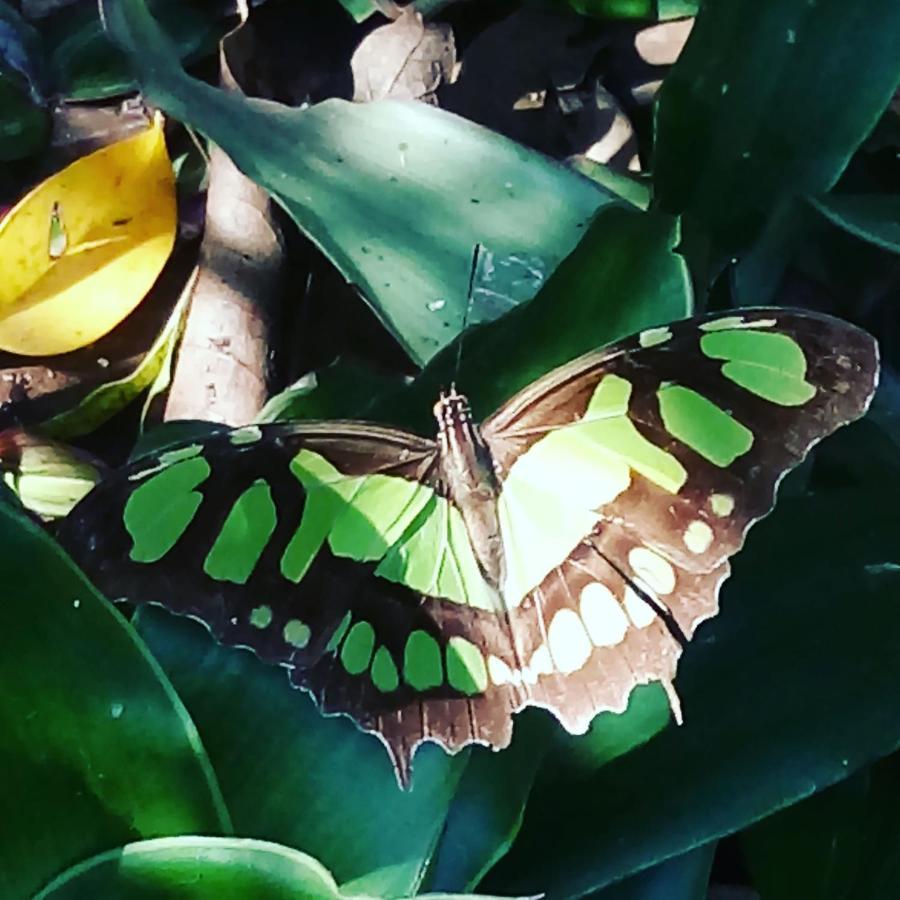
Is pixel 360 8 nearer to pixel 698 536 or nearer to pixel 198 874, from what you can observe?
pixel 698 536

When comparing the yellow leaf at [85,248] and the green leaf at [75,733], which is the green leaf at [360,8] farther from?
the green leaf at [75,733]

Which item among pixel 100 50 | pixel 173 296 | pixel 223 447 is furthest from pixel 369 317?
pixel 223 447

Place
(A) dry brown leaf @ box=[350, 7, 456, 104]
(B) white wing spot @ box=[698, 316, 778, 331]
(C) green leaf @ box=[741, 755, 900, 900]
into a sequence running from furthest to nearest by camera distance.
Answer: (A) dry brown leaf @ box=[350, 7, 456, 104]
(C) green leaf @ box=[741, 755, 900, 900]
(B) white wing spot @ box=[698, 316, 778, 331]

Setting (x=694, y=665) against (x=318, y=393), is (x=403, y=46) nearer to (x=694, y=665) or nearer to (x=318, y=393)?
(x=318, y=393)

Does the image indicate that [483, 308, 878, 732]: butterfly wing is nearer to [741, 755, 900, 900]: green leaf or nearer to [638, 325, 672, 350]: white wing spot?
[638, 325, 672, 350]: white wing spot

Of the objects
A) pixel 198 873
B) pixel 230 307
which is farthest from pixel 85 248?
pixel 198 873

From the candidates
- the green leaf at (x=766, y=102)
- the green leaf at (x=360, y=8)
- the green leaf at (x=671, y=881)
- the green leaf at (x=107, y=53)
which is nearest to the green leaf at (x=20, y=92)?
the green leaf at (x=107, y=53)

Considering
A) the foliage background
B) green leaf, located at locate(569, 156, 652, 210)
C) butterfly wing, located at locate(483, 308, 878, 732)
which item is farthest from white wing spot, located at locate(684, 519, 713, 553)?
green leaf, located at locate(569, 156, 652, 210)
